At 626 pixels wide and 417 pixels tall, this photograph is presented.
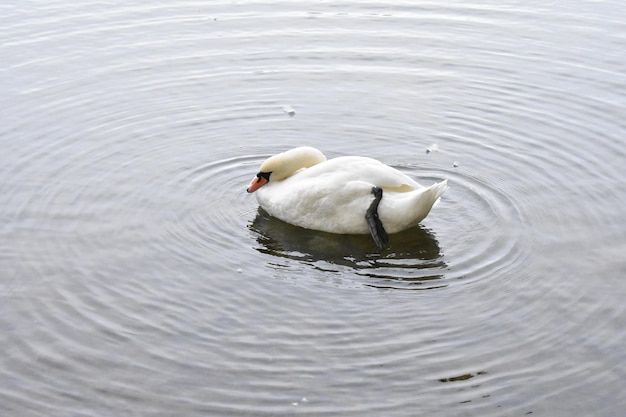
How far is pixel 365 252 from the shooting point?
9078 millimetres

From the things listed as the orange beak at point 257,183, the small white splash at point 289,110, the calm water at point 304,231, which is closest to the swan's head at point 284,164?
the orange beak at point 257,183

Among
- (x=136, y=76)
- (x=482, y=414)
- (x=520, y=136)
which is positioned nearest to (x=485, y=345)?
(x=482, y=414)

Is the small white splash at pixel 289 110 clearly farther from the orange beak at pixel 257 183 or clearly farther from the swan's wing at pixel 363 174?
the swan's wing at pixel 363 174

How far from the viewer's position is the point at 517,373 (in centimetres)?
712

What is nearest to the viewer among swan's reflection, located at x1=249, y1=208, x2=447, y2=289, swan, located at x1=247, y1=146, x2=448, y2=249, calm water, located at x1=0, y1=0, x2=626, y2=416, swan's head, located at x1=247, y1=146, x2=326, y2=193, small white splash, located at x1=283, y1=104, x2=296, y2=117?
calm water, located at x1=0, y1=0, x2=626, y2=416

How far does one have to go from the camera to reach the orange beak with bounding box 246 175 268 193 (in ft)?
32.6

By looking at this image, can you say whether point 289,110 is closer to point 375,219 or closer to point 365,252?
point 375,219

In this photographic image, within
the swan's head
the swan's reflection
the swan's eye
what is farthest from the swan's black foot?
the swan's eye

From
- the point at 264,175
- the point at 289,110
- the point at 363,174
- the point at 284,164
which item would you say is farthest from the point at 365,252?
the point at 289,110

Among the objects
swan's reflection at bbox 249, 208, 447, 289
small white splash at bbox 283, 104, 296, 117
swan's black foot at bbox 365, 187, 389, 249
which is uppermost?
small white splash at bbox 283, 104, 296, 117

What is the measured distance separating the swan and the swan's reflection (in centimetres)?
10

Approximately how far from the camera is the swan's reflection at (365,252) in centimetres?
858

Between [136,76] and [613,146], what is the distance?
6.43 m

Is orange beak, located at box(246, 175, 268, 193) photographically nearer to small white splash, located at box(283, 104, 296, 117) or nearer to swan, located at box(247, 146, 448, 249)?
swan, located at box(247, 146, 448, 249)
